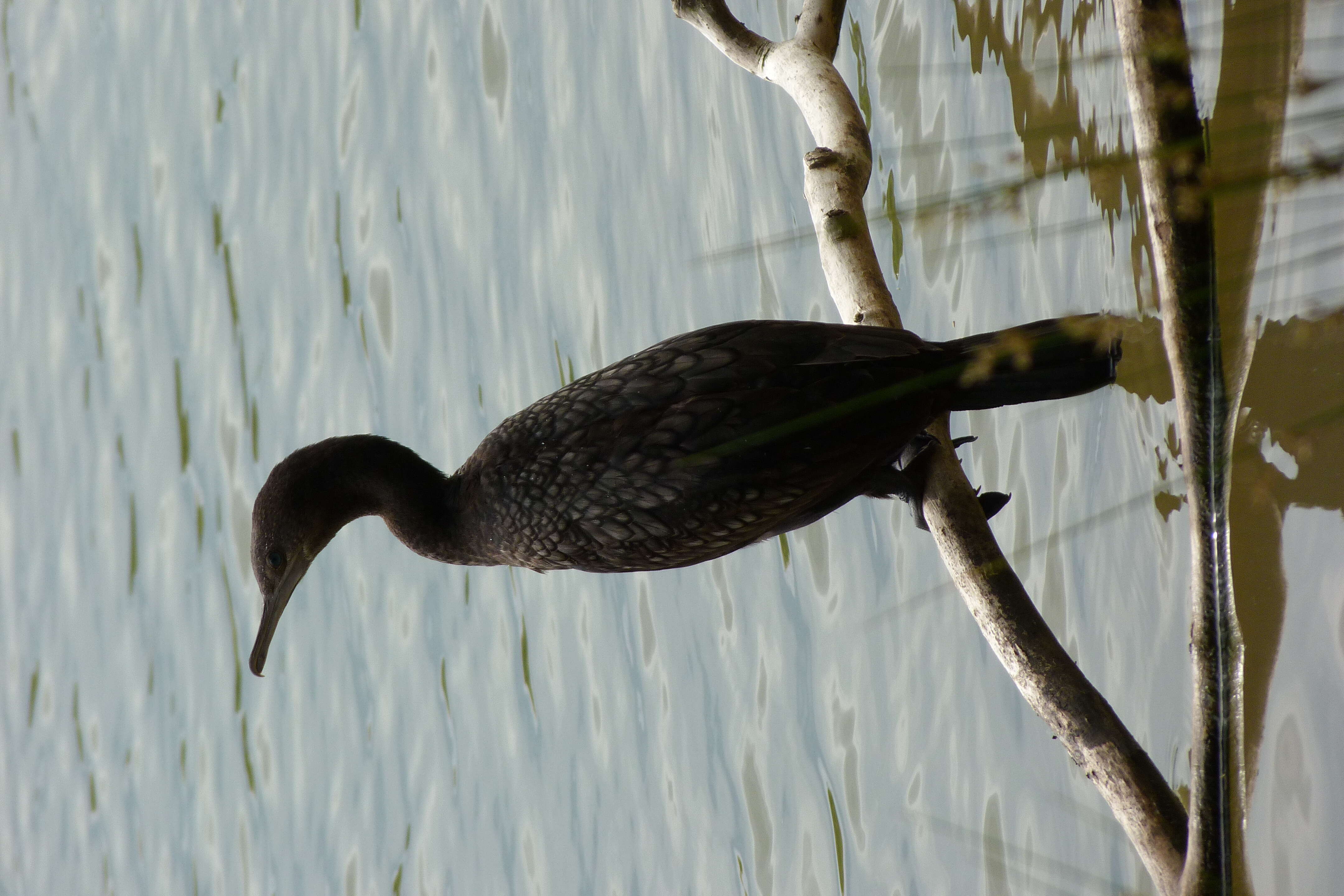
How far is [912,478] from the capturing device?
1.54 m

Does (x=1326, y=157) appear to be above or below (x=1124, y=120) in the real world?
below

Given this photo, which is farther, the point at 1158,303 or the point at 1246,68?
the point at 1246,68

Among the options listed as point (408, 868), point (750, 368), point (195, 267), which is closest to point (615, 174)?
point (195, 267)

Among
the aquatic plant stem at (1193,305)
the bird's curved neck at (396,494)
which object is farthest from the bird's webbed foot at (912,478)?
the aquatic plant stem at (1193,305)

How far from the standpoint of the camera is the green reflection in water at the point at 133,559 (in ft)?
11.2

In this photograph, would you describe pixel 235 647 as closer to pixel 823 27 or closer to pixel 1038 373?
pixel 823 27

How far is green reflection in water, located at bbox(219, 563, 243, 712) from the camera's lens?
3.28 meters

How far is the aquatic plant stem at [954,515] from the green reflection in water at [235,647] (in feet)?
7.57

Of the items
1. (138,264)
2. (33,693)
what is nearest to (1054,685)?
(138,264)

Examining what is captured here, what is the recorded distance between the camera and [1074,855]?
6.90ft

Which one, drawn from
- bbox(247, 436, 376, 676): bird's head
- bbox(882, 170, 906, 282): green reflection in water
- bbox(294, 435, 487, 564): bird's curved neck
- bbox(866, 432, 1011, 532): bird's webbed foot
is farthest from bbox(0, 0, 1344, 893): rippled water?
bbox(247, 436, 376, 676): bird's head

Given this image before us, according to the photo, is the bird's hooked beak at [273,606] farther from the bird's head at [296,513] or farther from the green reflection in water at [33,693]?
the green reflection in water at [33,693]

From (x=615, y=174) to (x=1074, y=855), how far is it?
2.22m

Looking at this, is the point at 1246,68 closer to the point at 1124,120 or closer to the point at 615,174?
the point at 1124,120
